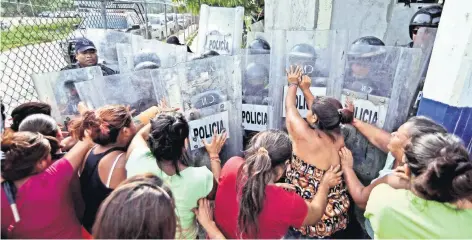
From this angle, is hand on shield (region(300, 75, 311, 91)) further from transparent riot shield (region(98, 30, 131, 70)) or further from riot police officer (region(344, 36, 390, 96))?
transparent riot shield (region(98, 30, 131, 70))

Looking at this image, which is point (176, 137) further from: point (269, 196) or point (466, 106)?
point (466, 106)

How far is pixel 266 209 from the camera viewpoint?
1.62 meters

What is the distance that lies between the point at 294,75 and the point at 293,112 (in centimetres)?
37

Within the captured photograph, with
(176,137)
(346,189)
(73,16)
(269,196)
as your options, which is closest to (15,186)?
(176,137)

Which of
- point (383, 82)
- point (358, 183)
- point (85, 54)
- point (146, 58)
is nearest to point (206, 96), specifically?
point (146, 58)

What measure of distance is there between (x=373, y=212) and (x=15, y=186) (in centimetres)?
172

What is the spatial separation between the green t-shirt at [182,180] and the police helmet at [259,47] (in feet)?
5.67

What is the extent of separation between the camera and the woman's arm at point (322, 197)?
69.1 inches

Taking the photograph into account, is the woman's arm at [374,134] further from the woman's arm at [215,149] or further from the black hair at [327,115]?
the woman's arm at [215,149]

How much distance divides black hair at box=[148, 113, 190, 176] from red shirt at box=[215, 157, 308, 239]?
276mm

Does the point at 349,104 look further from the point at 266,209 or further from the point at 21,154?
the point at 21,154

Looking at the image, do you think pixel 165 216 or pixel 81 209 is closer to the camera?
pixel 165 216

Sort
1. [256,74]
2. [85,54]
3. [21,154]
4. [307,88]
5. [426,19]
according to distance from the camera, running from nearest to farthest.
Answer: [21,154], [307,88], [256,74], [85,54], [426,19]

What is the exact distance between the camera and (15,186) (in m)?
1.52
